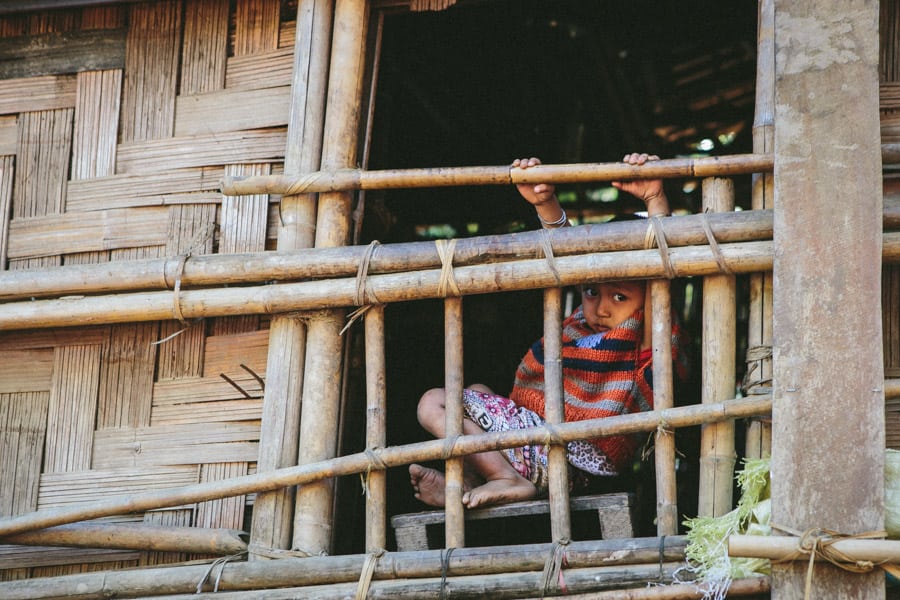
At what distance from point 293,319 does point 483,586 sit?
3.31 ft

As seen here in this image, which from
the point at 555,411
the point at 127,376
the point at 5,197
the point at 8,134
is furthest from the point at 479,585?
the point at 8,134

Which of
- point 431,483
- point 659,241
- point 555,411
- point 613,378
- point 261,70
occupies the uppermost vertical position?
point 261,70

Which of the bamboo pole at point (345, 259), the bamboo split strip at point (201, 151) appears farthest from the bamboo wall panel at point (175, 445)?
the bamboo split strip at point (201, 151)

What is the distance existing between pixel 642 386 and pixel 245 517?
1298 mm

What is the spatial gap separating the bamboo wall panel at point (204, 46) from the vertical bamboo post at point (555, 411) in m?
1.44

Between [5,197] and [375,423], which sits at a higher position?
[5,197]

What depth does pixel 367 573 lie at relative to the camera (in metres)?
3.11

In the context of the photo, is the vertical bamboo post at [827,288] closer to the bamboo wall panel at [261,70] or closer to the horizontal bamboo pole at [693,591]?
the horizontal bamboo pole at [693,591]

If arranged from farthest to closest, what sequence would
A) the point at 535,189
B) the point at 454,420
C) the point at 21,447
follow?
the point at 21,447 < the point at 535,189 < the point at 454,420

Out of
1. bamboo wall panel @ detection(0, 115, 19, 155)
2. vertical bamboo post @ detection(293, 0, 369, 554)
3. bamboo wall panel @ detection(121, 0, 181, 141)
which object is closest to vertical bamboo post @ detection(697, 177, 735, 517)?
vertical bamboo post @ detection(293, 0, 369, 554)

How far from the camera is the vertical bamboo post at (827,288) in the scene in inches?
111

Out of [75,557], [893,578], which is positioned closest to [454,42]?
[75,557]

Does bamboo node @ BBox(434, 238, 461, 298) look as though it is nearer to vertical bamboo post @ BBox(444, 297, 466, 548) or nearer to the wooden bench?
vertical bamboo post @ BBox(444, 297, 466, 548)

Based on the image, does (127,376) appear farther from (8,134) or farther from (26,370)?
(8,134)
